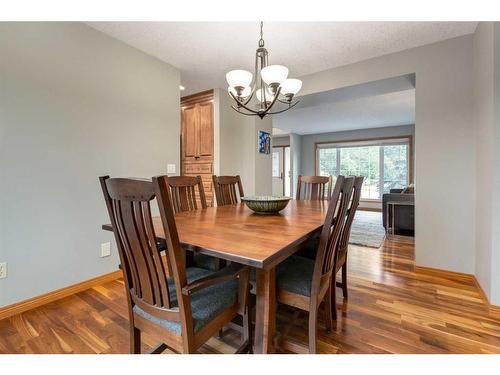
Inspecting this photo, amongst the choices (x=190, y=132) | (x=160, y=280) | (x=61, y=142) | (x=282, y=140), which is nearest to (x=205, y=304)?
(x=160, y=280)

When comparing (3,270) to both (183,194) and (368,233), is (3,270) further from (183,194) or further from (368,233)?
(368,233)

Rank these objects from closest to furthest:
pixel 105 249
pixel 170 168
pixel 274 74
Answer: pixel 274 74 → pixel 105 249 → pixel 170 168

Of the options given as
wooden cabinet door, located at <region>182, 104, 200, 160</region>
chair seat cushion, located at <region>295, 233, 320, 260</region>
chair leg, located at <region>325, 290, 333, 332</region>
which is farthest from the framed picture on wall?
chair leg, located at <region>325, 290, 333, 332</region>

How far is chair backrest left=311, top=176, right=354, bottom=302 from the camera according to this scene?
3.66ft

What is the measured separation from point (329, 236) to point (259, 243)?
40 centimetres

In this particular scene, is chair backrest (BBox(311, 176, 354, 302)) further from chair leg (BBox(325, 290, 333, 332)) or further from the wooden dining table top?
chair leg (BBox(325, 290, 333, 332))

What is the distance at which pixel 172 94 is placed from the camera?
298 centimetres

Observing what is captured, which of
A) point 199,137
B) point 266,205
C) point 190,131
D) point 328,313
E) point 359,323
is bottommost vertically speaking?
point 359,323

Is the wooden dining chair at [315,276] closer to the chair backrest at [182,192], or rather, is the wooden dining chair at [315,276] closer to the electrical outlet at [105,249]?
the chair backrest at [182,192]

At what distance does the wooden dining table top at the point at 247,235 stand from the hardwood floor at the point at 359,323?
455mm

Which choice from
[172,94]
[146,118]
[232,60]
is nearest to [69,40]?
[146,118]

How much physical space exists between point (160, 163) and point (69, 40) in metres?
1.33

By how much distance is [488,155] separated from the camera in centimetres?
184

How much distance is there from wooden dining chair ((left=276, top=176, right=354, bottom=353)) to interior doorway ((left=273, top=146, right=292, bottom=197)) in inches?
266
